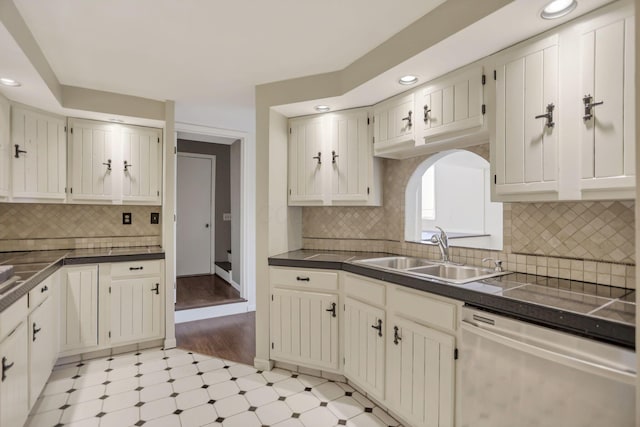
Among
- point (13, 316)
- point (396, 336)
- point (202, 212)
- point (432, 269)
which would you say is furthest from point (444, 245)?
point (202, 212)

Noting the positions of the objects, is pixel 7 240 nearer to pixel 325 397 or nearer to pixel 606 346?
pixel 325 397

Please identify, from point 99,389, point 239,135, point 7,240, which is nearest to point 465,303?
point 99,389

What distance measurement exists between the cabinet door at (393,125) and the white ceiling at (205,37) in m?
0.43

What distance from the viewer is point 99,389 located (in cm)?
245

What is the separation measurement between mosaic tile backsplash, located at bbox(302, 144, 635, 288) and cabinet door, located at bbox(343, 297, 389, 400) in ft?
2.38

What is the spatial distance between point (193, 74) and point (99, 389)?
2441mm

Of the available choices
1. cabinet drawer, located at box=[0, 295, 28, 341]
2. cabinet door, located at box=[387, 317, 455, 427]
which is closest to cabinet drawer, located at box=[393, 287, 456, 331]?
cabinet door, located at box=[387, 317, 455, 427]

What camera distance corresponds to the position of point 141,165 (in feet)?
10.8

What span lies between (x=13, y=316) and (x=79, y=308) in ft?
4.09

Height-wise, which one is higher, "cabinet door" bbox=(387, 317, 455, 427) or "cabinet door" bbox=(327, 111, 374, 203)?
"cabinet door" bbox=(327, 111, 374, 203)

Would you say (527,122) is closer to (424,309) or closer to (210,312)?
(424,309)

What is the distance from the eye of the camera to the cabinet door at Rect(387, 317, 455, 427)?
5.62 ft

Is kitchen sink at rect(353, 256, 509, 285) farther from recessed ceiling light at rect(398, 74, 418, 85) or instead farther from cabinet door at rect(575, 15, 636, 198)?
recessed ceiling light at rect(398, 74, 418, 85)

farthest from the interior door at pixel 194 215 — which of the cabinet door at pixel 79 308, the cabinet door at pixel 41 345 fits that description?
the cabinet door at pixel 41 345
